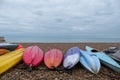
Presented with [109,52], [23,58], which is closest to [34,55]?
[23,58]

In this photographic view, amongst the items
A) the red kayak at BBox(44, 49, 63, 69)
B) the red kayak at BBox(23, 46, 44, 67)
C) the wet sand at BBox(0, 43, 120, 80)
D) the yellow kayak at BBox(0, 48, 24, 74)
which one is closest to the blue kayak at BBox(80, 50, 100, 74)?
the wet sand at BBox(0, 43, 120, 80)

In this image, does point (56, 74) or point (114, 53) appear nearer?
point (56, 74)

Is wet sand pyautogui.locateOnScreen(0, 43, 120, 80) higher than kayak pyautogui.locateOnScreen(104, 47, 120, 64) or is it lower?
lower

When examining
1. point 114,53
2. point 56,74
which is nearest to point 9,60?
point 56,74

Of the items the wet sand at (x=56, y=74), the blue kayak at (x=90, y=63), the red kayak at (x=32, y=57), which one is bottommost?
the wet sand at (x=56, y=74)

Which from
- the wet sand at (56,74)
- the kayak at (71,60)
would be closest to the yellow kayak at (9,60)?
the wet sand at (56,74)

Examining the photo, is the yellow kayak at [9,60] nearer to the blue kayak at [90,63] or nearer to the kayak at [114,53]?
the blue kayak at [90,63]

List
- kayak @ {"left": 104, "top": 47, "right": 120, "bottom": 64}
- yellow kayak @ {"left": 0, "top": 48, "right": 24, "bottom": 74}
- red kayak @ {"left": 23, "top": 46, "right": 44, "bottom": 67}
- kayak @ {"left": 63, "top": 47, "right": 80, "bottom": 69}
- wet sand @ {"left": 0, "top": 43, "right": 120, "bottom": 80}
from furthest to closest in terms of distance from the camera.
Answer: kayak @ {"left": 104, "top": 47, "right": 120, "bottom": 64}, red kayak @ {"left": 23, "top": 46, "right": 44, "bottom": 67}, kayak @ {"left": 63, "top": 47, "right": 80, "bottom": 69}, yellow kayak @ {"left": 0, "top": 48, "right": 24, "bottom": 74}, wet sand @ {"left": 0, "top": 43, "right": 120, "bottom": 80}

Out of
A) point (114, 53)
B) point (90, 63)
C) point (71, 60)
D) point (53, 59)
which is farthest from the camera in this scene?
point (114, 53)

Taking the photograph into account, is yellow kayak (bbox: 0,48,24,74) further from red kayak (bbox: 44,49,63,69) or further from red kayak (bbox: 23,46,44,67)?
red kayak (bbox: 44,49,63,69)

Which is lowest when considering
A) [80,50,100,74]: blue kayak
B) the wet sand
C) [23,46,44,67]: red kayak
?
the wet sand

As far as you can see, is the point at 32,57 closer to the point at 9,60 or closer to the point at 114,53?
the point at 9,60

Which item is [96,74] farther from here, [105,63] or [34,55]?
[34,55]

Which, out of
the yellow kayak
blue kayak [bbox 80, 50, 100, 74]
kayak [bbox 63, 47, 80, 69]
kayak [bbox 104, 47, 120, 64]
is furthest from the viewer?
kayak [bbox 104, 47, 120, 64]
